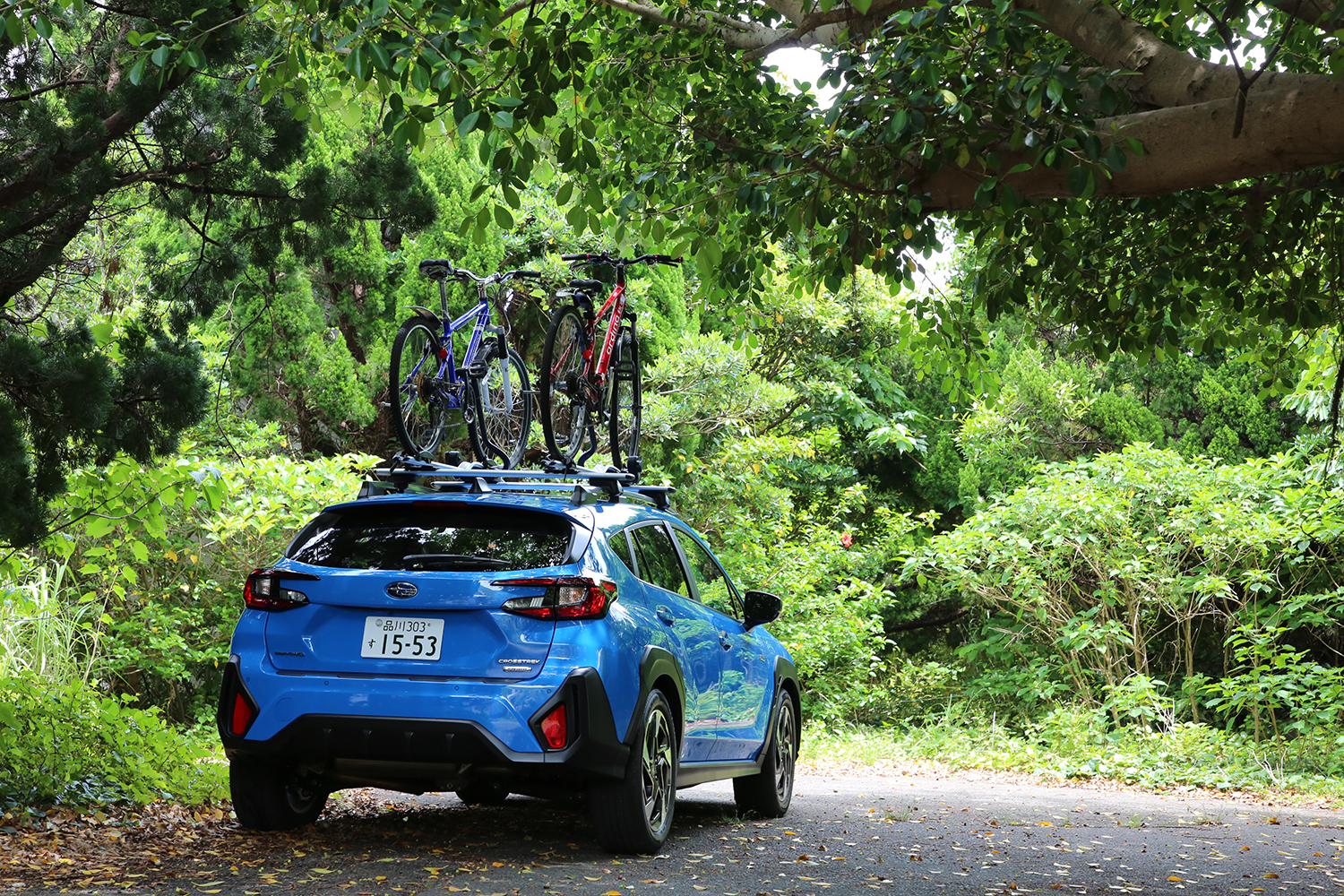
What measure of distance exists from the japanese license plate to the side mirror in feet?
8.06

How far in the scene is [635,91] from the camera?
8.55 m

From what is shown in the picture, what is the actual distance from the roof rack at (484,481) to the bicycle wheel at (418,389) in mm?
541

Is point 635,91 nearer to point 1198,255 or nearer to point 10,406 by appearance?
point 1198,255

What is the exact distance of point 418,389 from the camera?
7395 millimetres

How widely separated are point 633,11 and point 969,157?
103 inches

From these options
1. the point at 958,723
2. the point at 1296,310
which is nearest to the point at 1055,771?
the point at 958,723

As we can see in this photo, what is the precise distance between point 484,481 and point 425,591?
3.35 ft

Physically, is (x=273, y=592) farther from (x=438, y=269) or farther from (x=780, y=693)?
(x=780, y=693)

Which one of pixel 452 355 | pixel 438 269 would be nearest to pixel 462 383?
pixel 452 355

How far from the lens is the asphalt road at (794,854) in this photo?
16.3 feet

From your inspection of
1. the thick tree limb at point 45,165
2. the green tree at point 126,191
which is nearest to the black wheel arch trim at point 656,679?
the green tree at point 126,191

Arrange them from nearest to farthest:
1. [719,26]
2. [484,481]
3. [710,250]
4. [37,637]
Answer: [484,481] < [710,250] < [719,26] < [37,637]

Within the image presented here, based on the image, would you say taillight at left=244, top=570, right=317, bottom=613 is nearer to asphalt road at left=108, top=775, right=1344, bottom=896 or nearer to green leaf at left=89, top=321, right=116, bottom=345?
asphalt road at left=108, top=775, right=1344, bottom=896

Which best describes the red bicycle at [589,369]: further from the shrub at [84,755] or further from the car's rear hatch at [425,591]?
the shrub at [84,755]
